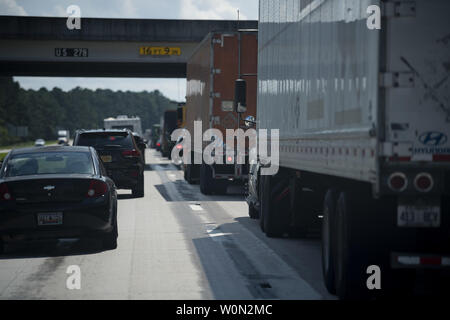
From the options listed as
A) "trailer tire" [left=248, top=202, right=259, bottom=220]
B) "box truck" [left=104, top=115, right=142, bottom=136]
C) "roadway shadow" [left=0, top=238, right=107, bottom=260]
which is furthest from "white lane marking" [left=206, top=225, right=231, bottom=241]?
"box truck" [left=104, top=115, right=142, bottom=136]

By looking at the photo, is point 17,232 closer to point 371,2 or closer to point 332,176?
point 332,176

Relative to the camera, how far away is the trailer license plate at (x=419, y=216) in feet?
23.3

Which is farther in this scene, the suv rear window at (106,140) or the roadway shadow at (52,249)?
the suv rear window at (106,140)

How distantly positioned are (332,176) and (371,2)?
7.43 feet

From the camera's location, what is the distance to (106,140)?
70.6 ft

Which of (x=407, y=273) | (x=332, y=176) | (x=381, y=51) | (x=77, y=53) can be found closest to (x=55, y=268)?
(x=332, y=176)

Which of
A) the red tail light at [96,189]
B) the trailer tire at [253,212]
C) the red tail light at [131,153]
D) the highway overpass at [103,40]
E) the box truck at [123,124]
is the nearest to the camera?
the red tail light at [96,189]

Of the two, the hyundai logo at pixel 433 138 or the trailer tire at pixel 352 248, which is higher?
the hyundai logo at pixel 433 138

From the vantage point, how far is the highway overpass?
42250mm

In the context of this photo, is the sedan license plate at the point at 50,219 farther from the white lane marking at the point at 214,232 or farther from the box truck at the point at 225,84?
the box truck at the point at 225,84

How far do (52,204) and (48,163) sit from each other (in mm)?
1058

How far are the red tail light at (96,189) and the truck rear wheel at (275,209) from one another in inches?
115

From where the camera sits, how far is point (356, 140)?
24.3 ft

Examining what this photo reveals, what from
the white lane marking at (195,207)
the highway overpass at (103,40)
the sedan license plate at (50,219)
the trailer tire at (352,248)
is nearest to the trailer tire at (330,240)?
the trailer tire at (352,248)
